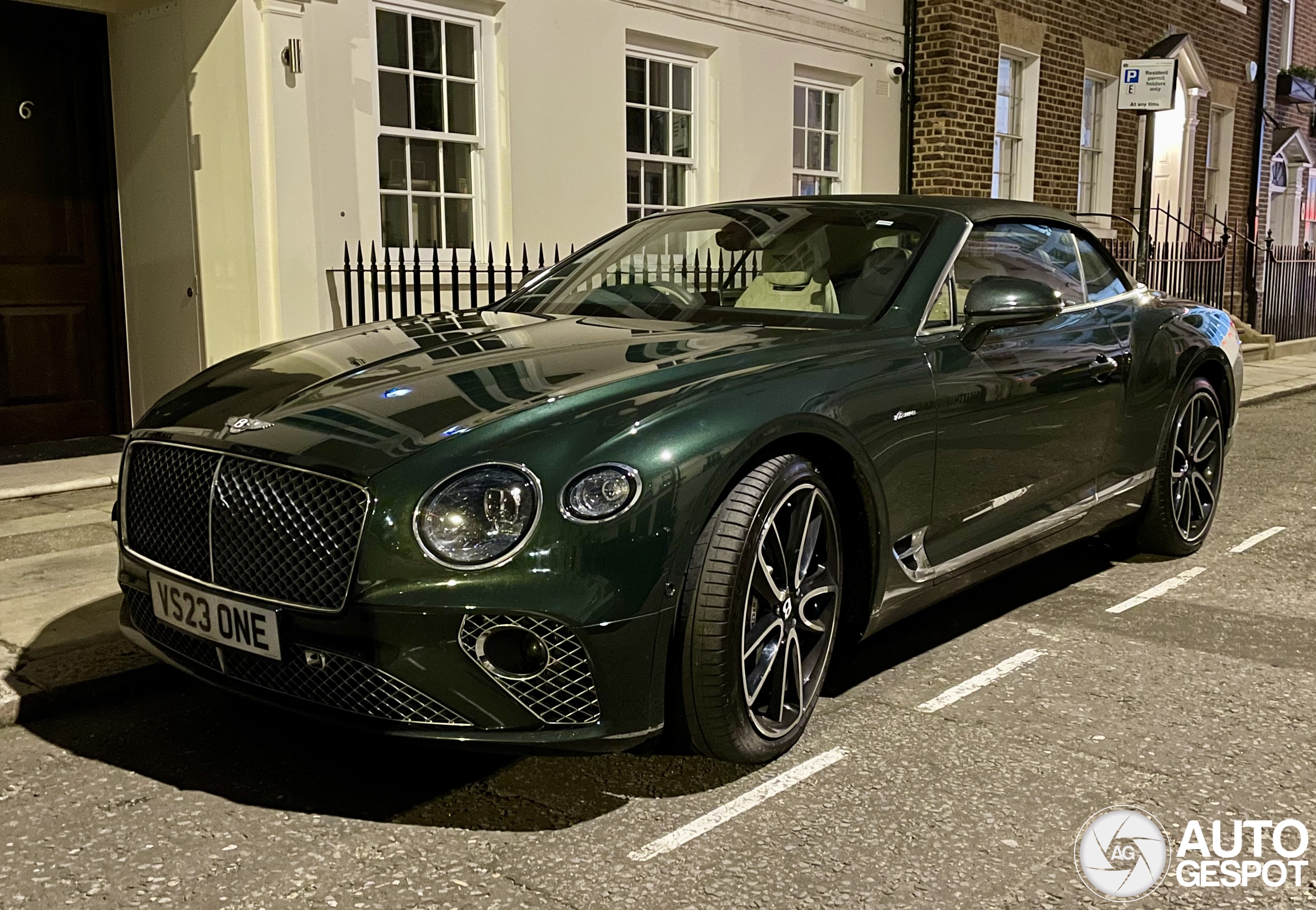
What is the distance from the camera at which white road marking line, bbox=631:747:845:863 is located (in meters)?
3.02

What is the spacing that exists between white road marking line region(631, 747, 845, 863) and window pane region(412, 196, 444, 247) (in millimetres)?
6200

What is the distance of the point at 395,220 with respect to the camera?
8898 mm

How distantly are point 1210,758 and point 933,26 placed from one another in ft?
37.7

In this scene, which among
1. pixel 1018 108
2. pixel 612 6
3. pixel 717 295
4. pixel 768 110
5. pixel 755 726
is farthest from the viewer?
pixel 1018 108

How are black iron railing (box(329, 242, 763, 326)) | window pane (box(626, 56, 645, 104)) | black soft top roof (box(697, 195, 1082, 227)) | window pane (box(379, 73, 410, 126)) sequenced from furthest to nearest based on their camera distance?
window pane (box(626, 56, 645, 104)), window pane (box(379, 73, 410, 126)), black iron railing (box(329, 242, 763, 326)), black soft top roof (box(697, 195, 1082, 227))

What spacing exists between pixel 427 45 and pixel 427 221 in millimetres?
1185

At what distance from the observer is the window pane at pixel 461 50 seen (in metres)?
9.11

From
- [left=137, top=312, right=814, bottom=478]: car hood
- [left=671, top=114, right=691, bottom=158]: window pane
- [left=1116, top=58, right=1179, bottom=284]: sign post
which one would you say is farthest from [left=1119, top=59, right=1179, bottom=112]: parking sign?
[left=137, top=312, right=814, bottom=478]: car hood

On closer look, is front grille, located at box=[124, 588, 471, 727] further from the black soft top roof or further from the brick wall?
the brick wall

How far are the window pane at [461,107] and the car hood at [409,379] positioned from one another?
17.3 feet

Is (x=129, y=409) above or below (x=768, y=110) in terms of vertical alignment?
below

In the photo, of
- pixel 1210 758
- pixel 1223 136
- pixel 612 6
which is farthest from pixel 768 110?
pixel 1223 136

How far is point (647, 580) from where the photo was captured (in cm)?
298

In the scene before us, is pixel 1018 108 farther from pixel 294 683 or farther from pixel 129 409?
pixel 294 683
